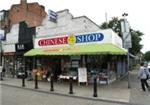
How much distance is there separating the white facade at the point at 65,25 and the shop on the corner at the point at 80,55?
1309 mm

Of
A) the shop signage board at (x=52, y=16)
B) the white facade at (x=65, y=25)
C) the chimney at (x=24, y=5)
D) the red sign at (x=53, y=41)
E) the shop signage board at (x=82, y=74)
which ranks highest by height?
the chimney at (x=24, y=5)

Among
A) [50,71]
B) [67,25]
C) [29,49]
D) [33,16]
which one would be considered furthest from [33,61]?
[33,16]

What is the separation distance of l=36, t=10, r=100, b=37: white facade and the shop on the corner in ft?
4.29

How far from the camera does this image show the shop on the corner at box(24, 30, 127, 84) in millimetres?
20812

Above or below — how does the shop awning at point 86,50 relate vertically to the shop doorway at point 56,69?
above

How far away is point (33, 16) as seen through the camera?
121ft

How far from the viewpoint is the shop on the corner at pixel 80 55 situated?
20812 millimetres

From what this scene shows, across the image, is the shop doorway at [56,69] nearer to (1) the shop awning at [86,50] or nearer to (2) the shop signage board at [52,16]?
(1) the shop awning at [86,50]

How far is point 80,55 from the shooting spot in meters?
23.1

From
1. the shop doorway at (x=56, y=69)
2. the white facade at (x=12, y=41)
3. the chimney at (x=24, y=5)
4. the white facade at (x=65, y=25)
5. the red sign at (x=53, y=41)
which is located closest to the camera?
the red sign at (x=53, y=41)

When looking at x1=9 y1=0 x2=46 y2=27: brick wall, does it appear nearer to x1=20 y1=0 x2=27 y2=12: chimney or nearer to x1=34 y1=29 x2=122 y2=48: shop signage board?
x1=20 y1=0 x2=27 y2=12: chimney

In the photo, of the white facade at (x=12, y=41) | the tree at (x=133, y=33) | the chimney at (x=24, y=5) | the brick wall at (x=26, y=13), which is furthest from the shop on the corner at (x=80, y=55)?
the tree at (x=133, y=33)

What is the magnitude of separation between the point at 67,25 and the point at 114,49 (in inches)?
296

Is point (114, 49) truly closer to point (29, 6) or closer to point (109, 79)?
point (109, 79)
